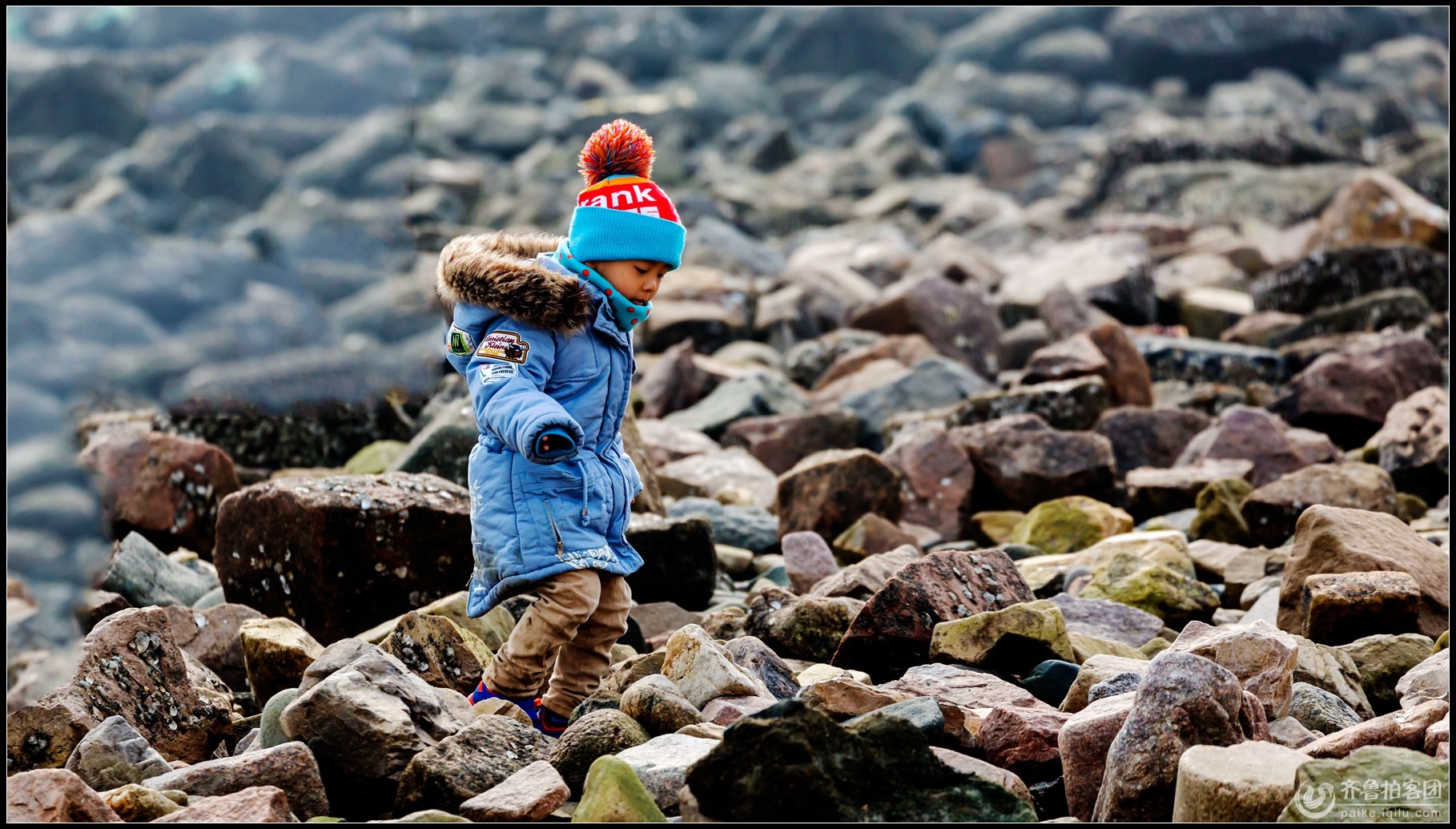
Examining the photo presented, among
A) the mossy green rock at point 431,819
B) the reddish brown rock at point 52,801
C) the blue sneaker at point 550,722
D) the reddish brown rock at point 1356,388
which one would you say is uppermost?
the reddish brown rock at point 52,801

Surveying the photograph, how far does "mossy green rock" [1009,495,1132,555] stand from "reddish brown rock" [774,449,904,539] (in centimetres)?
66

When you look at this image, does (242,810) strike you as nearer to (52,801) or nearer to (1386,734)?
(52,801)

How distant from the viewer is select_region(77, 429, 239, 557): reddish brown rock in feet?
22.1

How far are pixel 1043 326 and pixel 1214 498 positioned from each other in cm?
556

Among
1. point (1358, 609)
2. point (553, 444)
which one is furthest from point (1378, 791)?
point (553, 444)

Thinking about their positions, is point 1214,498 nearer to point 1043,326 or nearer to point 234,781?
point 234,781

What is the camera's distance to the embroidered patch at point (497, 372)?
3818mm

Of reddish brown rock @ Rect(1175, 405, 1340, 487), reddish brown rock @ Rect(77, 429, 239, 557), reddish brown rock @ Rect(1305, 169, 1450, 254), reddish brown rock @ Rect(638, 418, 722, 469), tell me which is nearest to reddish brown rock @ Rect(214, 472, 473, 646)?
reddish brown rock @ Rect(77, 429, 239, 557)

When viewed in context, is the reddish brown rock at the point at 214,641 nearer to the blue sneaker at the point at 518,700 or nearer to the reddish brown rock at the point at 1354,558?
the blue sneaker at the point at 518,700

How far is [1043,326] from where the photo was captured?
39.1ft

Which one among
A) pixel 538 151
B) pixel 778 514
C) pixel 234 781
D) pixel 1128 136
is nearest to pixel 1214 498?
pixel 778 514

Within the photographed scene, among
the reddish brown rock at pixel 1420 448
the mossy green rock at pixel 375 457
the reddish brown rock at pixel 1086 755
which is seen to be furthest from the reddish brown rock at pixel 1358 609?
the mossy green rock at pixel 375 457

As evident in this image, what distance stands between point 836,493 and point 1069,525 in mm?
1091

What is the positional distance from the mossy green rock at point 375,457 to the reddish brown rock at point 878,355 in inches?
140
